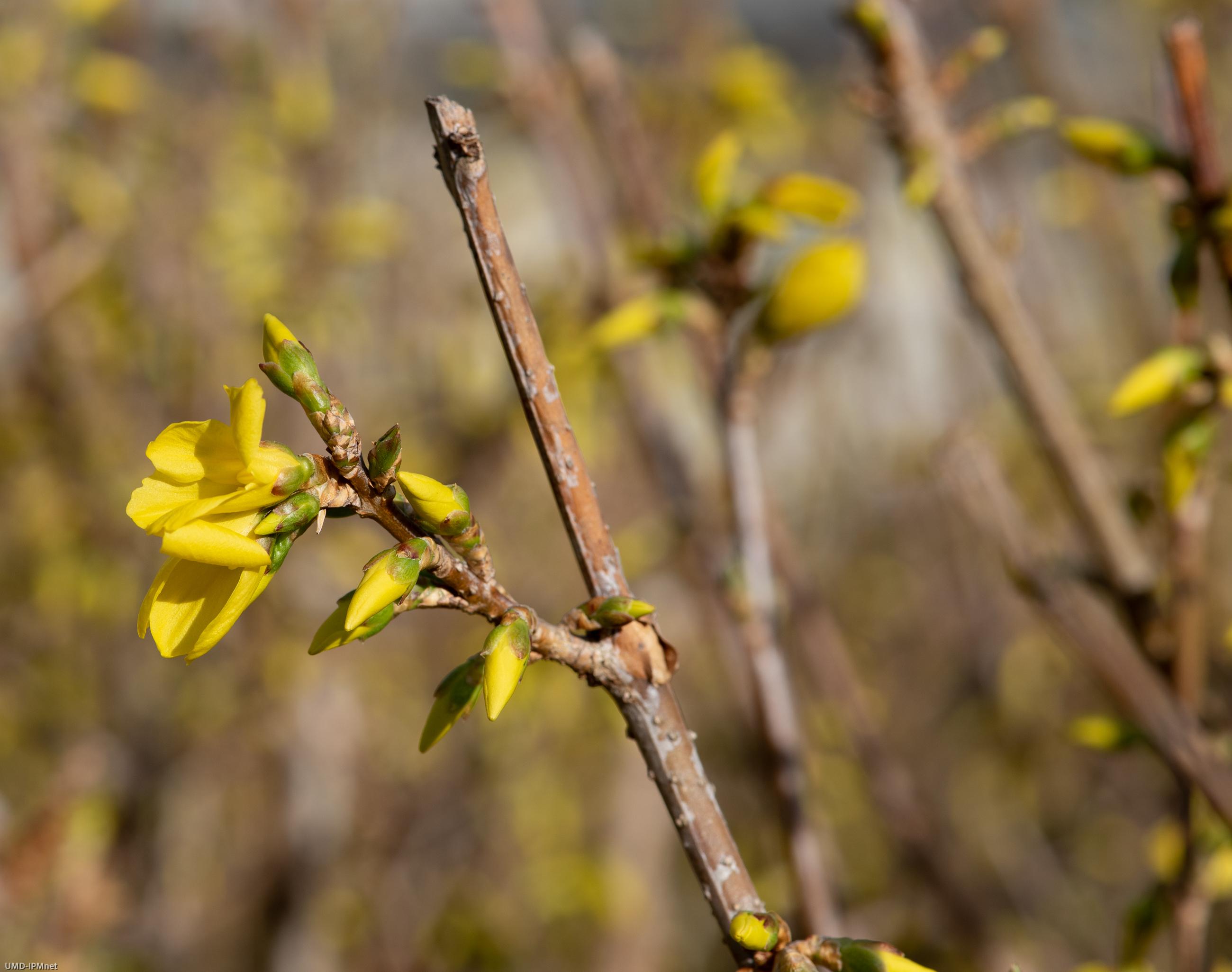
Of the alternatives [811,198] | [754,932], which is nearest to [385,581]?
[754,932]

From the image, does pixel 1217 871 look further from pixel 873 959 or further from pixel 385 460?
pixel 385 460

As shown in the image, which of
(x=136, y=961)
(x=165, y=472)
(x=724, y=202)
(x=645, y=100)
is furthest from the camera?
(x=645, y=100)

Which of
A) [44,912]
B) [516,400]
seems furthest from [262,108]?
[44,912]

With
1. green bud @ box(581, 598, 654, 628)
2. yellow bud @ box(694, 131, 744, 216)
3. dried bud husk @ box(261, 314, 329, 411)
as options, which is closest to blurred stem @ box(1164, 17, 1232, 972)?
yellow bud @ box(694, 131, 744, 216)

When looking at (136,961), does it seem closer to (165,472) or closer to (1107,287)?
(165,472)

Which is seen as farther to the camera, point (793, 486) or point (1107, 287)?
point (793, 486)

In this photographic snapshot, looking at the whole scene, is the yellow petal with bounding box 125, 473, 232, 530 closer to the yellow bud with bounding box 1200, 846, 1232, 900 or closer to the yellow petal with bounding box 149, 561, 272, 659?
the yellow petal with bounding box 149, 561, 272, 659
